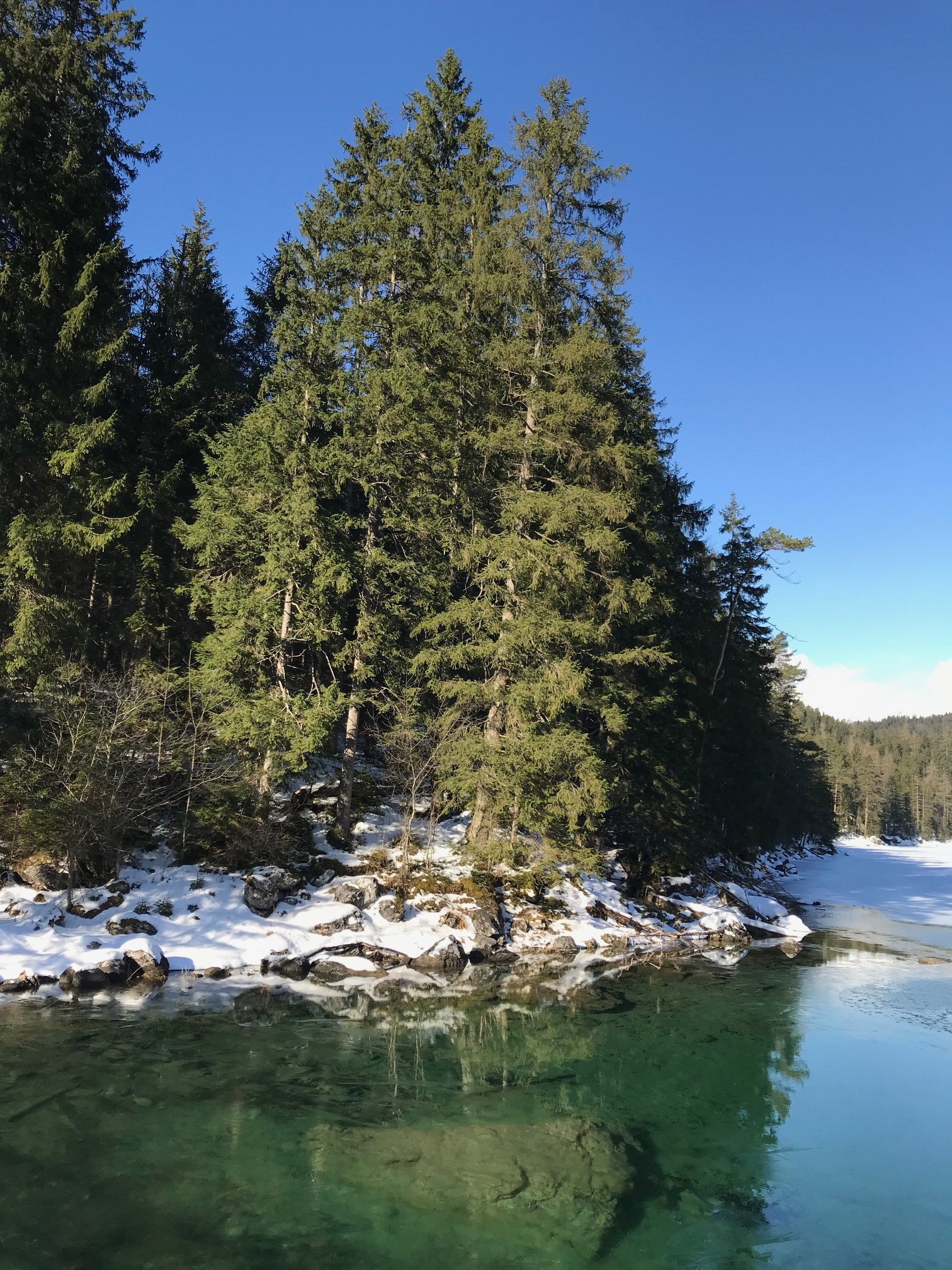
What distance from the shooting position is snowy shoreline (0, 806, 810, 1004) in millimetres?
14281

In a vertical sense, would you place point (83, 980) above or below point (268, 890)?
below

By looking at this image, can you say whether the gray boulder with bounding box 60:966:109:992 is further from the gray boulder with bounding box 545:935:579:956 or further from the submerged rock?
the gray boulder with bounding box 545:935:579:956

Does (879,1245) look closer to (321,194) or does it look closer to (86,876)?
(86,876)

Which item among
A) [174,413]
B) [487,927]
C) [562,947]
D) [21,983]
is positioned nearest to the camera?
[21,983]

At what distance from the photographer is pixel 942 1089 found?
407 inches

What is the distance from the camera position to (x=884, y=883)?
4353 centimetres

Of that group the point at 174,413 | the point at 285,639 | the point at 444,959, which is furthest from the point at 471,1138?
the point at 174,413

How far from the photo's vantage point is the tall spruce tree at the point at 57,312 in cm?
1661

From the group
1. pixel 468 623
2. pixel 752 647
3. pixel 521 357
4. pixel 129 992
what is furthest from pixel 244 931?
pixel 752 647

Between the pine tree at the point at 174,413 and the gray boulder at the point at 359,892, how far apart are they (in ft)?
29.1

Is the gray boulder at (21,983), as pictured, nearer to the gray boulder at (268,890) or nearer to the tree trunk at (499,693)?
the gray boulder at (268,890)

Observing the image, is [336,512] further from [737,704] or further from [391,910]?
[737,704]

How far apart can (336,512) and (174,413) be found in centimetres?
695

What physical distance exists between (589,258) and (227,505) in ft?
38.1
